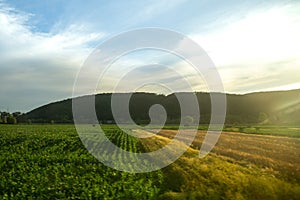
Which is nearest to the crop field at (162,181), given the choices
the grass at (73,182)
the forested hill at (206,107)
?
the grass at (73,182)

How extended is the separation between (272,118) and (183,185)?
98592 mm

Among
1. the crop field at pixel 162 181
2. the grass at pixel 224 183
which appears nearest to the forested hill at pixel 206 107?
the crop field at pixel 162 181

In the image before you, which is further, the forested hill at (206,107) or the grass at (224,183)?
the forested hill at (206,107)

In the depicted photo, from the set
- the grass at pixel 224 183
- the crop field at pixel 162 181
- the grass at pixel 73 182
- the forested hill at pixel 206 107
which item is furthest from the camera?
the forested hill at pixel 206 107

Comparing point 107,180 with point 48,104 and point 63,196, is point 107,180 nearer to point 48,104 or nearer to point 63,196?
point 63,196

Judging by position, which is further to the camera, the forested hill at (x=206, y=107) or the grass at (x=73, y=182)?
the forested hill at (x=206, y=107)

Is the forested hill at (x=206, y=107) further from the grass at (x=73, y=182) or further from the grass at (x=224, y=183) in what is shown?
the grass at (x=224, y=183)

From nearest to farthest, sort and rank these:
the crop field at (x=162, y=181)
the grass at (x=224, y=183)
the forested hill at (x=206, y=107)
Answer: the grass at (x=224, y=183)
the crop field at (x=162, y=181)
the forested hill at (x=206, y=107)

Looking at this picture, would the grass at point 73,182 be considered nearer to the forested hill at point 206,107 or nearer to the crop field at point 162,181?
the crop field at point 162,181

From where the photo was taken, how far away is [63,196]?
13.0 m

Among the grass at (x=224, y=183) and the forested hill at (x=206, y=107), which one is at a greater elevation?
the forested hill at (x=206, y=107)

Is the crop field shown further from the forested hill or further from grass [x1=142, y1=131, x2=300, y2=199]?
the forested hill

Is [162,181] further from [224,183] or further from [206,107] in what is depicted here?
[206,107]

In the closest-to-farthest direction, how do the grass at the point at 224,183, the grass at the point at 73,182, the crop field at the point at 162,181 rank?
the grass at the point at 224,183
the crop field at the point at 162,181
the grass at the point at 73,182
